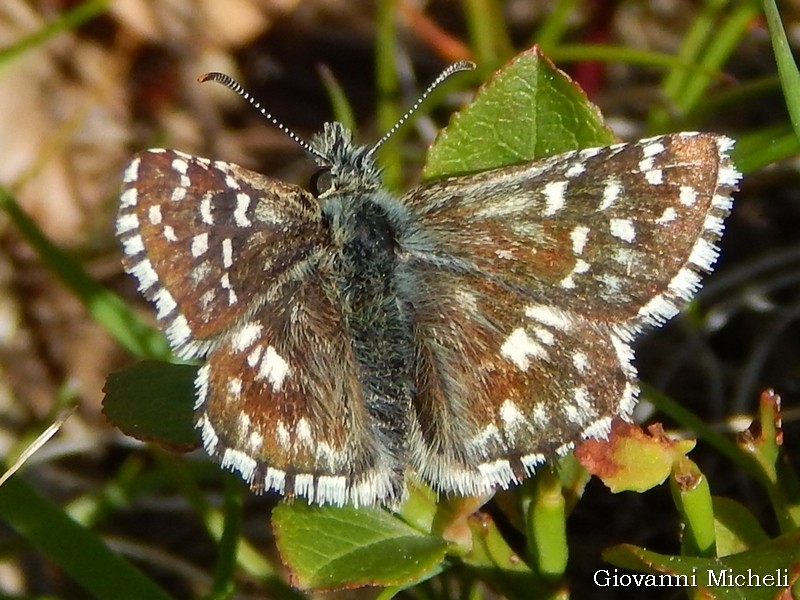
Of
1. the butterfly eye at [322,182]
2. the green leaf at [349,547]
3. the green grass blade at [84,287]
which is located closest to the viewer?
the green leaf at [349,547]

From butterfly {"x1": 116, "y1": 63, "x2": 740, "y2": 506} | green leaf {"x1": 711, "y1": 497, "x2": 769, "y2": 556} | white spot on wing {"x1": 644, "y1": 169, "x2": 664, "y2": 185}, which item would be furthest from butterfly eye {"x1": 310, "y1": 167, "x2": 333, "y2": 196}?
green leaf {"x1": 711, "y1": 497, "x2": 769, "y2": 556}

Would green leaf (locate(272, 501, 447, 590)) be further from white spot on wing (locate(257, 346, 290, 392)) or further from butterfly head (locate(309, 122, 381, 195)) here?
butterfly head (locate(309, 122, 381, 195))

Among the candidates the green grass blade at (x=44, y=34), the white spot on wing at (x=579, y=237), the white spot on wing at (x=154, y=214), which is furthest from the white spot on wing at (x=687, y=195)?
the green grass blade at (x=44, y=34)

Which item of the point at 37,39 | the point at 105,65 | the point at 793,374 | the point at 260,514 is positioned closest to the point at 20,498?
the point at 260,514

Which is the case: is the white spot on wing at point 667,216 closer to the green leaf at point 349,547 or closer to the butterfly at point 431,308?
the butterfly at point 431,308

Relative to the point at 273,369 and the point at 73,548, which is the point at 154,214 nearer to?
the point at 273,369

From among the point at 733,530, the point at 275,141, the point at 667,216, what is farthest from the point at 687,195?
the point at 275,141

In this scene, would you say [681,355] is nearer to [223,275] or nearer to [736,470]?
[736,470]

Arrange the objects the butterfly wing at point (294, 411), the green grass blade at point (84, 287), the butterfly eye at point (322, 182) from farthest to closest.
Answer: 1. the green grass blade at point (84, 287)
2. the butterfly eye at point (322, 182)
3. the butterfly wing at point (294, 411)

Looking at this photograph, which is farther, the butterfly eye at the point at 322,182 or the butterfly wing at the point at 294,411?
the butterfly eye at the point at 322,182

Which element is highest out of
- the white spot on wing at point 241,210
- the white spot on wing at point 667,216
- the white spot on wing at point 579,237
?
the white spot on wing at point 667,216
